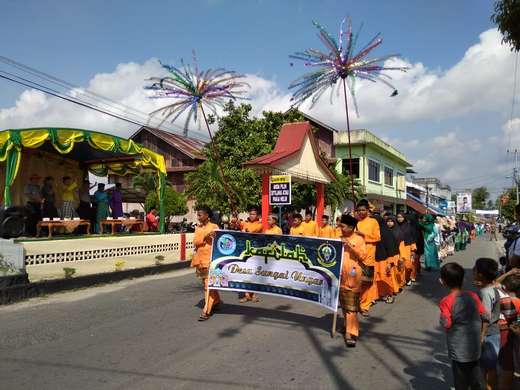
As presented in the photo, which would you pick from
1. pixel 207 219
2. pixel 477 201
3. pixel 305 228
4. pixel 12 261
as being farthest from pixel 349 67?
pixel 477 201

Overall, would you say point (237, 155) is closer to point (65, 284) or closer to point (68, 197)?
point (68, 197)

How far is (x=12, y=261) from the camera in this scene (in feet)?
27.7

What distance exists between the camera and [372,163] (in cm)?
3284

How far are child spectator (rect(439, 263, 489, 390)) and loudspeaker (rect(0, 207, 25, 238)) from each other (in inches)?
324

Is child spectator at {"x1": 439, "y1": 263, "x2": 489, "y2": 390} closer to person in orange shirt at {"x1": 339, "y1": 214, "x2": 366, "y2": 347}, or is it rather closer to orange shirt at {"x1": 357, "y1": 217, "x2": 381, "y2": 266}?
person in orange shirt at {"x1": 339, "y1": 214, "x2": 366, "y2": 347}

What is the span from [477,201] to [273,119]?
10486 centimetres

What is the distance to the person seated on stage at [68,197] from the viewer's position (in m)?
16.0

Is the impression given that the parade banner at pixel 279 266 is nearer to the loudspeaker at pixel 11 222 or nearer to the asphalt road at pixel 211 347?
the asphalt road at pixel 211 347

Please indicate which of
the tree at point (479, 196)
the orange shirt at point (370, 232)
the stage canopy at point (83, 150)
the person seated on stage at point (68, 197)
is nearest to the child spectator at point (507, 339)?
the orange shirt at point (370, 232)

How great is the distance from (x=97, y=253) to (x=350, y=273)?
883 centimetres

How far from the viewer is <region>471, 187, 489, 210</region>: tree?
111062 mm

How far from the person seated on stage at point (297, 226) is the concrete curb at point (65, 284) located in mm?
4665

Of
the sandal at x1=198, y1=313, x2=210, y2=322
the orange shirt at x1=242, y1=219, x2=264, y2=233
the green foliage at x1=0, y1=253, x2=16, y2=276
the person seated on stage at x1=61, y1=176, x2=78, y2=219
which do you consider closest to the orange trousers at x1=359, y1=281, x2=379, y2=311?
the orange shirt at x1=242, y1=219, x2=264, y2=233

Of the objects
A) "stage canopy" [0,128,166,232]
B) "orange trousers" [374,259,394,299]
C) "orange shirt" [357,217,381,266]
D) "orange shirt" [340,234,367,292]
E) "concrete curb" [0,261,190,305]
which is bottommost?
"concrete curb" [0,261,190,305]
